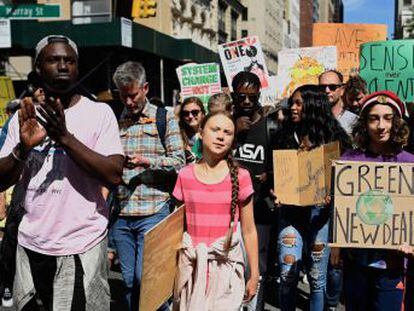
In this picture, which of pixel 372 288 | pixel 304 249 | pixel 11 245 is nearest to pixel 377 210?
pixel 372 288

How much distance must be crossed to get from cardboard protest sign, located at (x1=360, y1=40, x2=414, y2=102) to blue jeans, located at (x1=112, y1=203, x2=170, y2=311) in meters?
3.20

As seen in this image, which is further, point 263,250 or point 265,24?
point 265,24

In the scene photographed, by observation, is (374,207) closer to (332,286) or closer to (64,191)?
(332,286)

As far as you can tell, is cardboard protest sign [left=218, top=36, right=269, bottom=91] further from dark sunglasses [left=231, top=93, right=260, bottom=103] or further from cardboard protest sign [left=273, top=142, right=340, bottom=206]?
cardboard protest sign [left=273, top=142, right=340, bottom=206]

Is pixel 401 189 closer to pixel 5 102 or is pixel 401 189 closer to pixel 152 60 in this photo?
pixel 5 102

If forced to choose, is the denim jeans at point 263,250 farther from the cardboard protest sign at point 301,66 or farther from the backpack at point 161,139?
the cardboard protest sign at point 301,66

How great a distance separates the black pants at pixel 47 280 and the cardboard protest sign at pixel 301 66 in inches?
237

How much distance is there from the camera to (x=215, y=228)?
349 centimetres

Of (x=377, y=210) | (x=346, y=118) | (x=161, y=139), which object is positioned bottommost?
(x=377, y=210)

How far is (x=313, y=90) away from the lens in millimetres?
4672

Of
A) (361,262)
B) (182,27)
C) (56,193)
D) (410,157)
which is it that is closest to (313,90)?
(410,157)

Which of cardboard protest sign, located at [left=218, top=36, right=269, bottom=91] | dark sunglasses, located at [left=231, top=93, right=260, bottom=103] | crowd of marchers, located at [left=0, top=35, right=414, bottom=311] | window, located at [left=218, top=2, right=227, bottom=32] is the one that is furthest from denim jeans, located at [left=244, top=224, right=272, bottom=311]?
window, located at [left=218, top=2, right=227, bottom=32]

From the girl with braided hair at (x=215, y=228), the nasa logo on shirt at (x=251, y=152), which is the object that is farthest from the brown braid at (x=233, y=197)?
the nasa logo on shirt at (x=251, y=152)

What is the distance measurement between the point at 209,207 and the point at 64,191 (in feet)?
3.10
